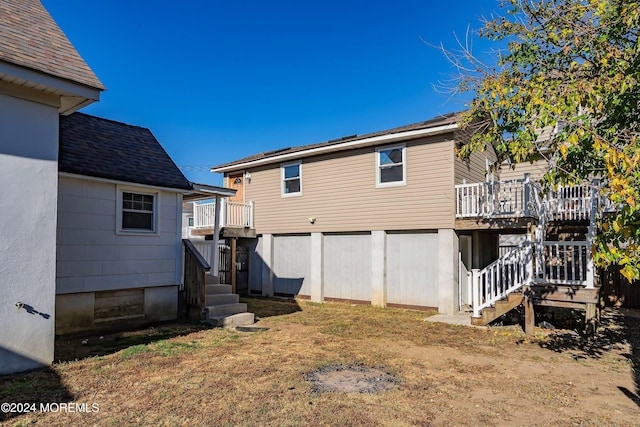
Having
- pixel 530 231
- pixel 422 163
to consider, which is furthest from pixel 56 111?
pixel 530 231

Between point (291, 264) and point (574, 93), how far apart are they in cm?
1111

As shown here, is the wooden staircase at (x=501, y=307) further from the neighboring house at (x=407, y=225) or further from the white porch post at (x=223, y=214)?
the white porch post at (x=223, y=214)

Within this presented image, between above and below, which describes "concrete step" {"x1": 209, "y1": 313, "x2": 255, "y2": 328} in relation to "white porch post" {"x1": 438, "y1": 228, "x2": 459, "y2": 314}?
below

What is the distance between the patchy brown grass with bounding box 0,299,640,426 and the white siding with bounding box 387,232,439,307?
Answer: 286cm

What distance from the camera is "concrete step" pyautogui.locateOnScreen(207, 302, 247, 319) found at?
8951 mm

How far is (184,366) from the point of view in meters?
5.78

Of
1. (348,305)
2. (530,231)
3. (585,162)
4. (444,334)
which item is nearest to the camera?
(585,162)

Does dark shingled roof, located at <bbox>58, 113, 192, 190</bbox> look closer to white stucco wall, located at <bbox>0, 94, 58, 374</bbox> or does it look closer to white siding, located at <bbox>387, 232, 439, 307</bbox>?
white stucco wall, located at <bbox>0, 94, 58, 374</bbox>

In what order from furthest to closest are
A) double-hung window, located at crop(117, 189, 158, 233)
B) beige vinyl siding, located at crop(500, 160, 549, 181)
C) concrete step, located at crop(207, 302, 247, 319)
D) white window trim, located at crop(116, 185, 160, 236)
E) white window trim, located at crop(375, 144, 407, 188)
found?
beige vinyl siding, located at crop(500, 160, 549, 181), white window trim, located at crop(375, 144, 407, 188), concrete step, located at crop(207, 302, 247, 319), double-hung window, located at crop(117, 189, 158, 233), white window trim, located at crop(116, 185, 160, 236)

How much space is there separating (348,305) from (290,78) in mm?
12906

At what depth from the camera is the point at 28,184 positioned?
5281mm

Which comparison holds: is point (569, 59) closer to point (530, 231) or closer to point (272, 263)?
point (530, 231)

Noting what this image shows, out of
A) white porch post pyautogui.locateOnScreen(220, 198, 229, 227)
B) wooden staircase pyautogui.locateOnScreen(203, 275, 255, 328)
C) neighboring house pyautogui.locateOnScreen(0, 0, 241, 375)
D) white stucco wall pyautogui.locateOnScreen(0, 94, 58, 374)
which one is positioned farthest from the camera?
white porch post pyautogui.locateOnScreen(220, 198, 229, 227)

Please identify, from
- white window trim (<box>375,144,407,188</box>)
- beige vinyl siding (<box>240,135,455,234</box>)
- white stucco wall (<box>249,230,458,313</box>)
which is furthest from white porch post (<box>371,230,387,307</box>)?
white window trim (<box>375,144,407,188</box>)
